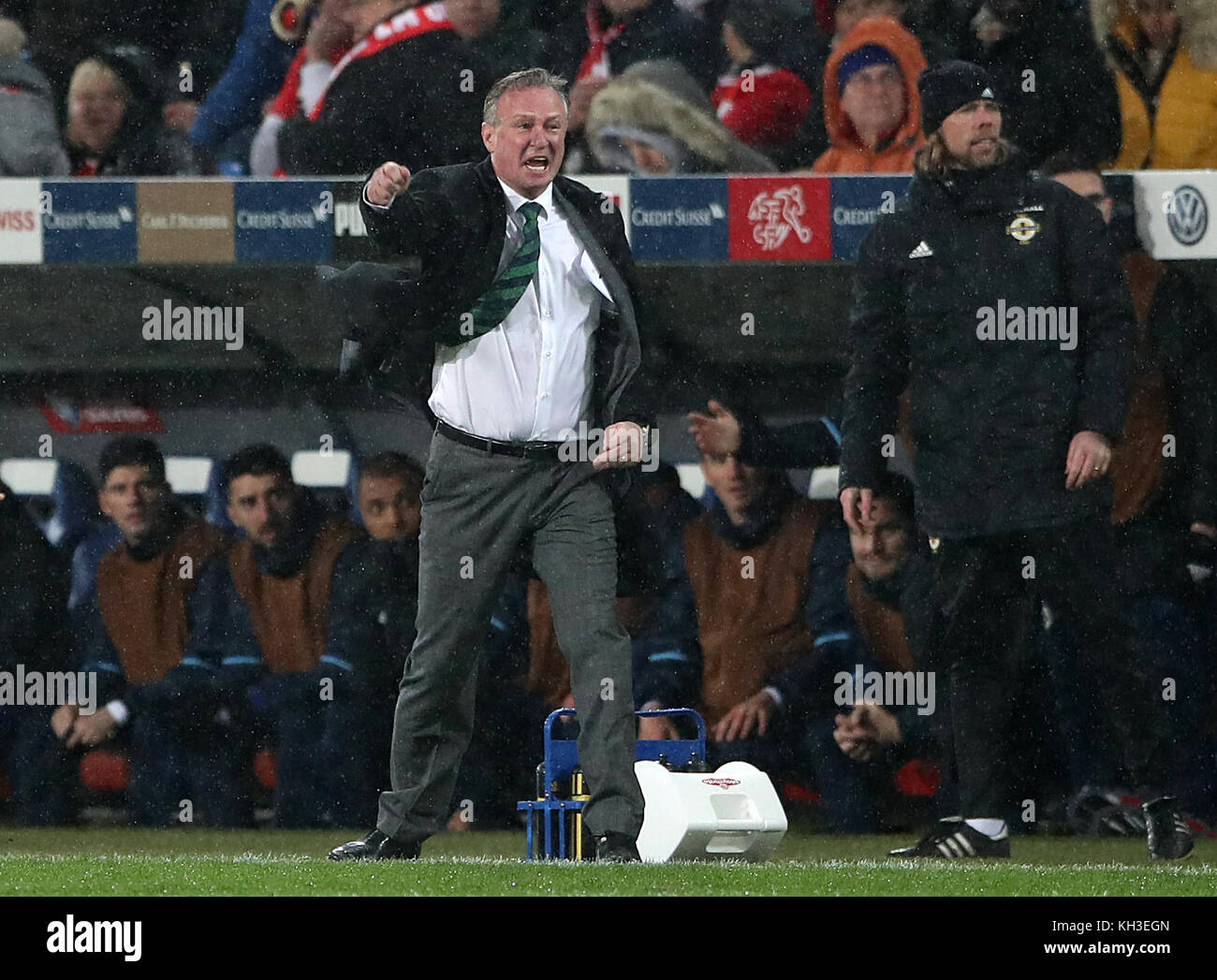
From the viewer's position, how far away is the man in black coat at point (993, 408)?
512 cm

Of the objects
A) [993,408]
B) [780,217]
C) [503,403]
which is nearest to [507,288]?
[503,403]

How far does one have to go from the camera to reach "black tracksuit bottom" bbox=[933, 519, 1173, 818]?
16.8ft

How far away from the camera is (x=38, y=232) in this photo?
6.25 meters

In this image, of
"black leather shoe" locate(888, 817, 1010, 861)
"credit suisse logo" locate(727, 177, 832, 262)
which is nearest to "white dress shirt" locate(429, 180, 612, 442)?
"black leather shoe" locate(888, 817, 1010, 861)

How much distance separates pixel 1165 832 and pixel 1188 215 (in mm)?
1842

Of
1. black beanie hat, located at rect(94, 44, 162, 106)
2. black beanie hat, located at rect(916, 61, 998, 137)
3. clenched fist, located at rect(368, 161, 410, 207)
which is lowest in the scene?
clenched fist, located at rect(368, 161, 410, 207)

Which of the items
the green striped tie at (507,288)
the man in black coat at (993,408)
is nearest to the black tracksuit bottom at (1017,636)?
the man in black coat at (993,408)

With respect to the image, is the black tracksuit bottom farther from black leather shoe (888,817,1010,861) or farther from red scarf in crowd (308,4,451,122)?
red scarf in crowd (308,4,451,122)

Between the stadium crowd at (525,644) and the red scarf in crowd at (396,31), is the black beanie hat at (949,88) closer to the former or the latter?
the stadium crowd at (525,644)

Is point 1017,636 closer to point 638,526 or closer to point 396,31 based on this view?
point 638,526

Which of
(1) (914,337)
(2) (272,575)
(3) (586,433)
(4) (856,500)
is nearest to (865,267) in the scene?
(1) (914,337)

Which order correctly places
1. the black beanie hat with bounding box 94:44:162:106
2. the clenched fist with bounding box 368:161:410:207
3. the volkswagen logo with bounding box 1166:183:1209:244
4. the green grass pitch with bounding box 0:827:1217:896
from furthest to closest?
the black beanie hat with bounding box 94:44:162:106 < the volkswagen logo with bounding box 1166:183:1209:244 < the clenched fist with bounding box 368:161:410:207 < the green grass pitch with bounding box 0:827:1217:896

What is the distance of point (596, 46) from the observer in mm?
6496

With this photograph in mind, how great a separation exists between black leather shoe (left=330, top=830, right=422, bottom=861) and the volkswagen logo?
2848mm
